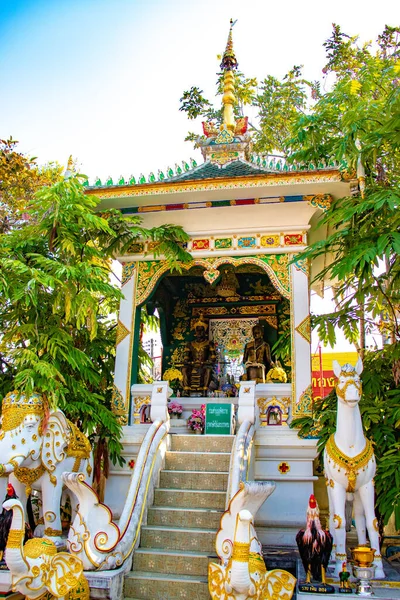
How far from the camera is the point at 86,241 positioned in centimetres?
747

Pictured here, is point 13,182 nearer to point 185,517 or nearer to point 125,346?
point 125,346

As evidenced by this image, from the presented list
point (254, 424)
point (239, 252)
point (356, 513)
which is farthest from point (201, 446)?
point (239, 252)

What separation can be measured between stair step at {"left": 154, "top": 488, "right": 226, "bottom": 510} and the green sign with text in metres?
1.62

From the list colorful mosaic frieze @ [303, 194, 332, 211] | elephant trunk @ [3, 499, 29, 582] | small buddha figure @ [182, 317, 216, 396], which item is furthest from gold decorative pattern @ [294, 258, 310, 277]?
elephant trunk @ [3, 499, 29, 582]

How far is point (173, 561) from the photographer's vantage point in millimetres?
5203

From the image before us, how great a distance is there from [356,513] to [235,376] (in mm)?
4969

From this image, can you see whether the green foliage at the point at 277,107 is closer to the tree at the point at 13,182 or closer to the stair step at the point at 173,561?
the tree at the point at 13,182

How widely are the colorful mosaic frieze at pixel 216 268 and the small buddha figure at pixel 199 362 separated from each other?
217 centimetres

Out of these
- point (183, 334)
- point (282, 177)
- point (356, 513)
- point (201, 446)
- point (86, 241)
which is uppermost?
point (282, 177)

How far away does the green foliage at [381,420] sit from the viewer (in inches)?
211

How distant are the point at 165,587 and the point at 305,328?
3.71 meters

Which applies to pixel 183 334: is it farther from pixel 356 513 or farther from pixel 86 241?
pixel 356 513

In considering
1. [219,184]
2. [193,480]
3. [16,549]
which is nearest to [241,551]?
[16,549]

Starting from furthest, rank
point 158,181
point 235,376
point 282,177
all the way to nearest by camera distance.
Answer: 1. point 235,376
2. point 158,181
3. point 282,177
